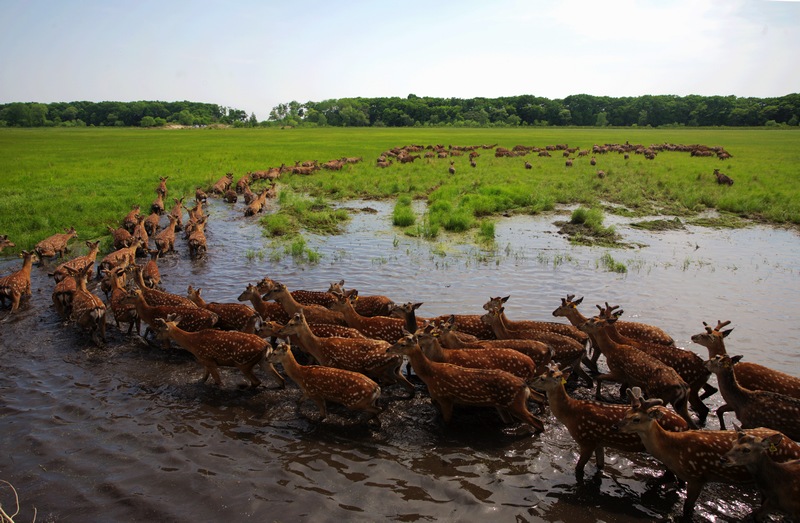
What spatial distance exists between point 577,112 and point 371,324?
150710 mm

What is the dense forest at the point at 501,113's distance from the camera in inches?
4786

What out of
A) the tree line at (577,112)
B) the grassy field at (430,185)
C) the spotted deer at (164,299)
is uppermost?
the tree line at (577,112)

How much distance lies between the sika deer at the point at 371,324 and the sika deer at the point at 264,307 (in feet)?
4.26

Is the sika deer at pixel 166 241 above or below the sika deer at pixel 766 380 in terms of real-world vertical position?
above

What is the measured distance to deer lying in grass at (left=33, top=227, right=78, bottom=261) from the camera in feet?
50.0

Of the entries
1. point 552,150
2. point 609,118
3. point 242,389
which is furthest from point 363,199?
point 609,118

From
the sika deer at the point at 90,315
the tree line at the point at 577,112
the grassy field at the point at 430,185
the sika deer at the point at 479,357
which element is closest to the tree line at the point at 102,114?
the tree line at the point at 577,112

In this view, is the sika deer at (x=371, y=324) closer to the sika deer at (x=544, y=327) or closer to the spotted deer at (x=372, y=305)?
the spotted deer at (x=372, y=305)

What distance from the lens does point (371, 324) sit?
9750mm

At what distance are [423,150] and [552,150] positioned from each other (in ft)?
43.4

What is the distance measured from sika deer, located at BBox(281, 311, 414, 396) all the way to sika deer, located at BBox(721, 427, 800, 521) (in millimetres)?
4546

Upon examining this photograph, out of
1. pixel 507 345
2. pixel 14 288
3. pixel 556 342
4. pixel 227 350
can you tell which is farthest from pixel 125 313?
pixel 556 342

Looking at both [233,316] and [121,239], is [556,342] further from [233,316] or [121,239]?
[121,239]

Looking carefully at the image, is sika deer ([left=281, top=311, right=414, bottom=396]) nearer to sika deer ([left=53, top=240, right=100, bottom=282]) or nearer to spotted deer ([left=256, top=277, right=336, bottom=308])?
spotted deer ([left=256, top=277, right=336, bottom=308])
